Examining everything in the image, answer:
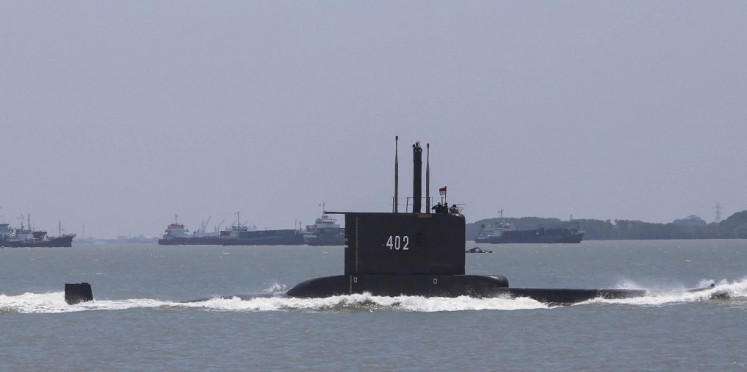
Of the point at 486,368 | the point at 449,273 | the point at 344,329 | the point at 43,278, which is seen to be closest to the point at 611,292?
the point at 449,273

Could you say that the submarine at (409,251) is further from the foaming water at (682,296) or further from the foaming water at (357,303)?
the foaming water at (682,296)

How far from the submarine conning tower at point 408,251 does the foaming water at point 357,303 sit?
1.15ft

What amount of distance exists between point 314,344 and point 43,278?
2473 inches

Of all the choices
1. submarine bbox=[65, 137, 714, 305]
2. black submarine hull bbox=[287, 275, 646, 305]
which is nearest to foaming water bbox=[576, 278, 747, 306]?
black submarine hull bbox=[287, 275, 646, 305]

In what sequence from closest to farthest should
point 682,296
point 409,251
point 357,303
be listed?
point 409,251, point 357,303, point 682,296

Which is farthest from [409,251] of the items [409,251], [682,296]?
[682,296]

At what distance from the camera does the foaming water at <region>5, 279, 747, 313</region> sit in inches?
1567

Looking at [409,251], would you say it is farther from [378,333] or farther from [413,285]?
[378,333]

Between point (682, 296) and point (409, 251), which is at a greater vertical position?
point (409, 251)

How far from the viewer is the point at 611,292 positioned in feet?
140

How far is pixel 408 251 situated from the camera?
39.6 m

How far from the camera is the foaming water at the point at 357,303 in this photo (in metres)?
39.8

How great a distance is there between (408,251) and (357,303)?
245 centimetres

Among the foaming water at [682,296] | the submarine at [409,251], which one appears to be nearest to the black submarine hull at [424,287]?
the submarine at [409,251]
